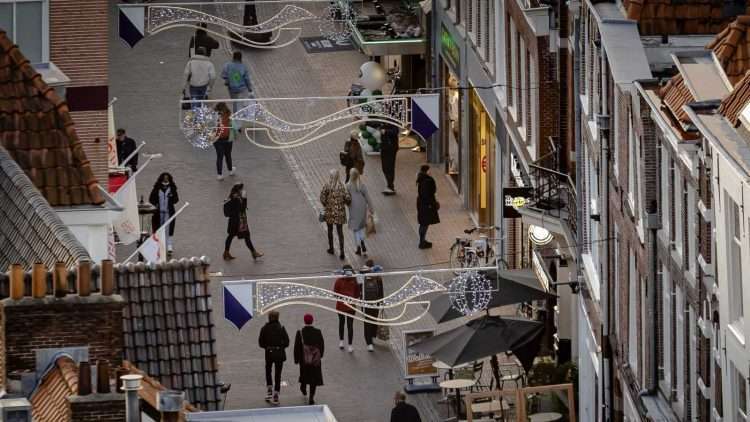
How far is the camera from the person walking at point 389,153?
184 feet

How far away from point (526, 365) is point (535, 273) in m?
2.31

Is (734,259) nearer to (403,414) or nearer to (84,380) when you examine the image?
(84,380)

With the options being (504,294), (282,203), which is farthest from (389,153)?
(504,294)

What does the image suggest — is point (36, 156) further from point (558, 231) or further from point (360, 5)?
point (360, 5)

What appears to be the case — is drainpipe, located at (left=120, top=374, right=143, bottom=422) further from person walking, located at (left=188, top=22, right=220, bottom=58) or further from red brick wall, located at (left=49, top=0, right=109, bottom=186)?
person walking, located at (left=188, top=22, right=220, bottom=58)

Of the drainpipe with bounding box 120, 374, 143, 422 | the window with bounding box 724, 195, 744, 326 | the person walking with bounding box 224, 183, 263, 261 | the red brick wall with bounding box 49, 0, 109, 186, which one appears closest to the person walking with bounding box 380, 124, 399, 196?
the person walking with bounding box 224, 183, 263, 261

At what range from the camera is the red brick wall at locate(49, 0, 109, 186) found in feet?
126

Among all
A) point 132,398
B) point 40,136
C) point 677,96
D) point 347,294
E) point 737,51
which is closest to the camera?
point 132,398

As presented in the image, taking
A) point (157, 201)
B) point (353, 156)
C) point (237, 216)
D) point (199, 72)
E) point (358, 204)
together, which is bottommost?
point (237, 216)

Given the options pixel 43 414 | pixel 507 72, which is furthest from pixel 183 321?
pixel 507 72

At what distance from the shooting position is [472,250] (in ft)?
165

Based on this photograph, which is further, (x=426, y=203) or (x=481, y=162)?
(x=481, y=162)

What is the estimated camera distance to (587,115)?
139ft

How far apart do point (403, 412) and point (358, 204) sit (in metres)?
10.3
